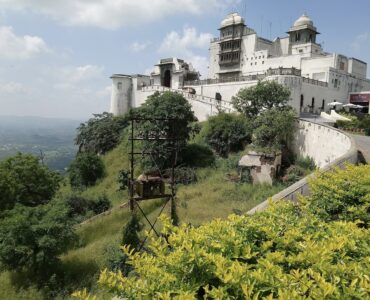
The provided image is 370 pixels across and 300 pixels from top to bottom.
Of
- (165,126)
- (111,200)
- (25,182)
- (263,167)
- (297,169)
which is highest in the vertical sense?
(165,126)

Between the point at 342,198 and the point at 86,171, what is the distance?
27141mm

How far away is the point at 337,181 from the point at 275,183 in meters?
13.2

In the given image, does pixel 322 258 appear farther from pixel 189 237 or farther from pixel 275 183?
pixel 275 183

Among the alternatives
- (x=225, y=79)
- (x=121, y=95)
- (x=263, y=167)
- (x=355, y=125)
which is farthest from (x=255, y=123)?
(x=121, y=95)

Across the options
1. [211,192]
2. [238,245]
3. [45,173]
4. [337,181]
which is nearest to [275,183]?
[211,192]

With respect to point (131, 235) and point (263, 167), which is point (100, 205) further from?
point (263, 167)

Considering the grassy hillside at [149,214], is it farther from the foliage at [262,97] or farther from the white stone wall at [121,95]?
the white stone wall at [121,95]

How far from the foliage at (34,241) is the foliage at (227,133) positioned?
610 inches

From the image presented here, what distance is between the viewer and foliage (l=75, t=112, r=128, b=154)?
3691cm

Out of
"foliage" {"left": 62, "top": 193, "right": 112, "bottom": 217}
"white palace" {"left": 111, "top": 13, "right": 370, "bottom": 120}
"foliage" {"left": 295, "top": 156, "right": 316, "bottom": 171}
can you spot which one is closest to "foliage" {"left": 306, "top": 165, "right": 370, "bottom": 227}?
"foliage" {"left": 295, "top": 156, "right": 316, "bottom": 171}

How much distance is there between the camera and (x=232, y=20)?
51.3 metres

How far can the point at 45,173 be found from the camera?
76.9 ft

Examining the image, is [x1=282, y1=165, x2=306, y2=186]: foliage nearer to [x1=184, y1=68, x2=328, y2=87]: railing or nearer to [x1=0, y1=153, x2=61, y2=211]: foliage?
[x1=184, y1=68, x2=328, y2=87]: railing

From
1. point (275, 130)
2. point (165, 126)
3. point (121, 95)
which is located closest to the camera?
point (275, 130)
